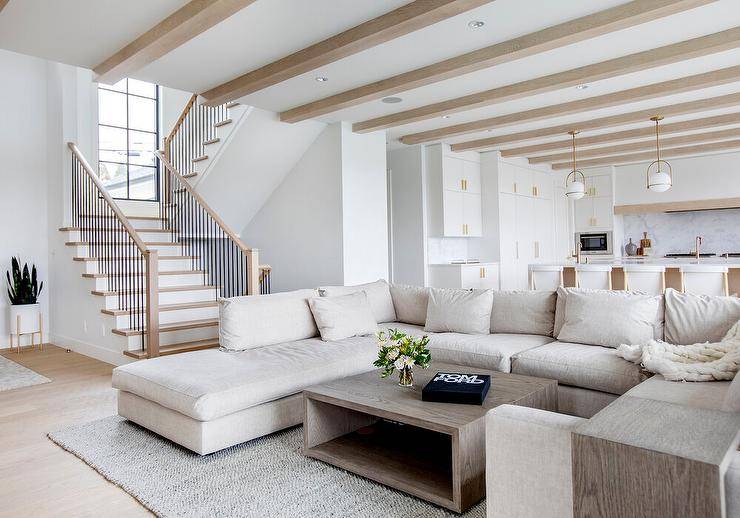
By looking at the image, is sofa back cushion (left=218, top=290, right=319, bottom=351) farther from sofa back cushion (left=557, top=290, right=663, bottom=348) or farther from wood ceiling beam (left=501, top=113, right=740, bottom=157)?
wood ceiling beam (left=501, top=113, right=740, bottom=157)

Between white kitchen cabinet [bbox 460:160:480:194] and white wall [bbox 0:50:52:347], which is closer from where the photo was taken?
white wall [bbox 0:50:52:347]

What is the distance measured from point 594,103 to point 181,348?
15.6 ft

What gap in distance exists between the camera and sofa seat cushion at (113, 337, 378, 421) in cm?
271

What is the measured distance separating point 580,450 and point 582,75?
12.7 feet

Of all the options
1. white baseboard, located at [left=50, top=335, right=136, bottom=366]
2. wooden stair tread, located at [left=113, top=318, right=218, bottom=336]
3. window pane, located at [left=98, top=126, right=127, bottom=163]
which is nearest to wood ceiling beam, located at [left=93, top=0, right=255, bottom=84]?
wooden stair tread, located at [left=113, top=318, right=218, bottom=336]

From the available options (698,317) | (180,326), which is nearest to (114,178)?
(180,326)

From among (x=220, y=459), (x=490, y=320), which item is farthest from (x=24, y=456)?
(x=490, y=320)

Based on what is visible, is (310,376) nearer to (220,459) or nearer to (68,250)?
(220,459)

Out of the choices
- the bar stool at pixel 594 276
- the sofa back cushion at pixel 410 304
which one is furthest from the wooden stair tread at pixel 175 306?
the bar stool at pixel 594 276

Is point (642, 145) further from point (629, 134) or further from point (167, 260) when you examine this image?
point (167, 260)

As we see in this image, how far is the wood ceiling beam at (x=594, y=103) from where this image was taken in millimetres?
4594

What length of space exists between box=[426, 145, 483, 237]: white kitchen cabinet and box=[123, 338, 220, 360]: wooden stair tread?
3.53 m

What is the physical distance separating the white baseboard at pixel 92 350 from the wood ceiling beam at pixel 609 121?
5.08 m

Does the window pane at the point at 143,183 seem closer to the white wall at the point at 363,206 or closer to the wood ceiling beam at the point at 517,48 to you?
the white wall at the point at 363,206
